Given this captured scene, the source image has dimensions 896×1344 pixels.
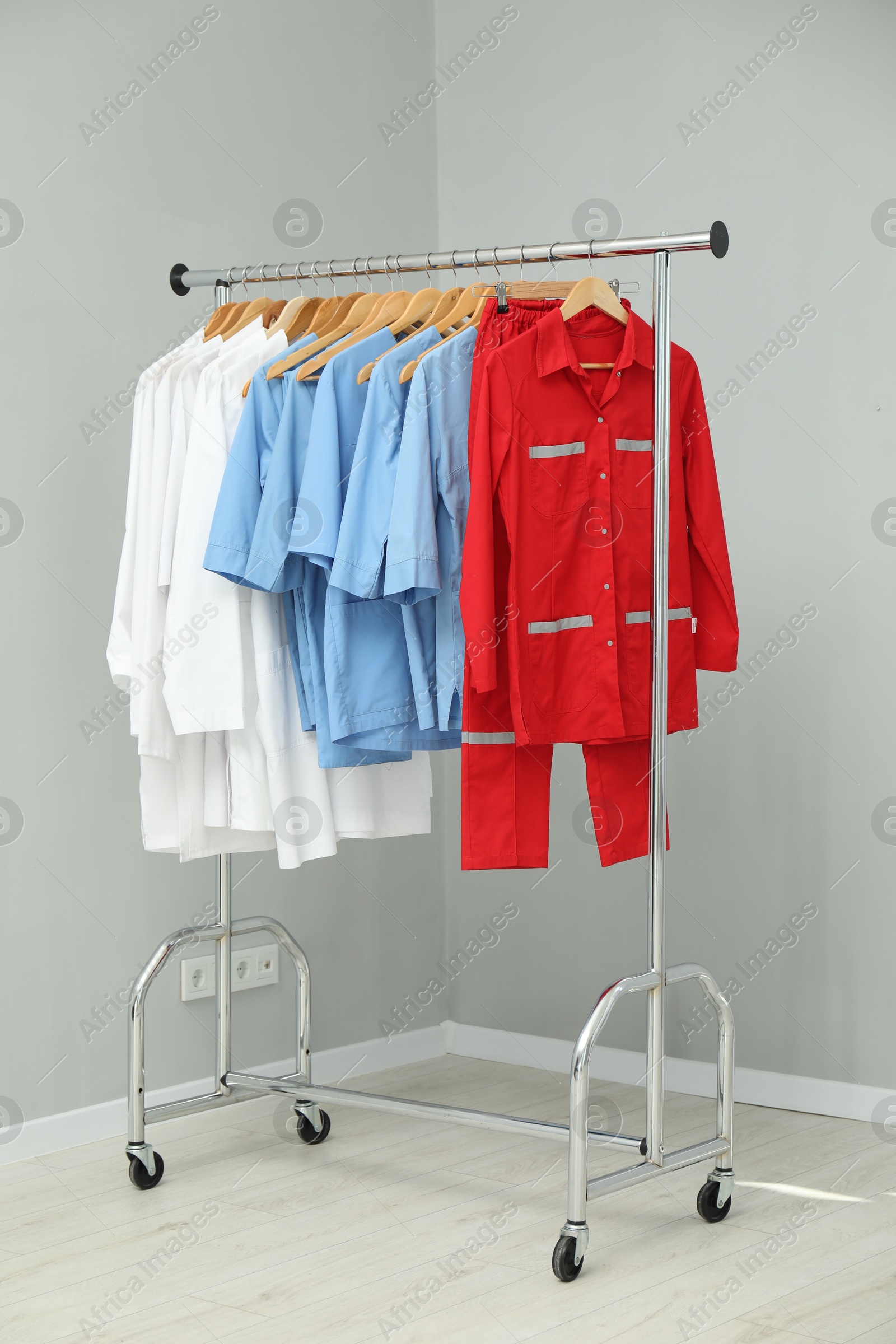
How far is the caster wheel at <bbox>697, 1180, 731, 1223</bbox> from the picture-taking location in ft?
7.94

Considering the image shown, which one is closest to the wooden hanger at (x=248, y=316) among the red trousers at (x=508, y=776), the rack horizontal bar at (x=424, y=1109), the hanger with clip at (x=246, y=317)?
the hanger with clip at (x=246, y=317)

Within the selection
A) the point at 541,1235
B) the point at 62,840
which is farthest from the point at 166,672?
the point at 541,1235

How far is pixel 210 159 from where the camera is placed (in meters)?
3.22

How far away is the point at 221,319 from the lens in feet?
9.00

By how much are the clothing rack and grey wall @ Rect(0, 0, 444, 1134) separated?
0.29m

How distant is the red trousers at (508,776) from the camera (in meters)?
2.36

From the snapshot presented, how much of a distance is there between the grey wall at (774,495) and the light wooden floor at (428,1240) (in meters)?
0.41

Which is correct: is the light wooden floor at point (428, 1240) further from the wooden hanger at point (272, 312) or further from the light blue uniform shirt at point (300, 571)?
the wooden hanger at point (272, 312)

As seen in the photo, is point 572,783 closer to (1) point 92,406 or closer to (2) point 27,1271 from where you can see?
(1) point 92,406

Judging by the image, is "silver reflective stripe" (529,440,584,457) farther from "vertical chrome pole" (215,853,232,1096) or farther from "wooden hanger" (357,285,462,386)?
"vertical chrome pole" (215,853,232,1096)

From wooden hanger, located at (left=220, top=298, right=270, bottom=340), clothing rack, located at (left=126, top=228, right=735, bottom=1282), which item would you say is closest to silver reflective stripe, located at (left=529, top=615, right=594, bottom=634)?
clothing rack, located at (left=126, top=228, right=735, bottom=1282)

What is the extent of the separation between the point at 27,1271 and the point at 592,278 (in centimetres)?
191

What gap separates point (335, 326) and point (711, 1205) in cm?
175

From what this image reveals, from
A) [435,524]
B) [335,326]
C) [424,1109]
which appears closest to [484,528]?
[435,524]
